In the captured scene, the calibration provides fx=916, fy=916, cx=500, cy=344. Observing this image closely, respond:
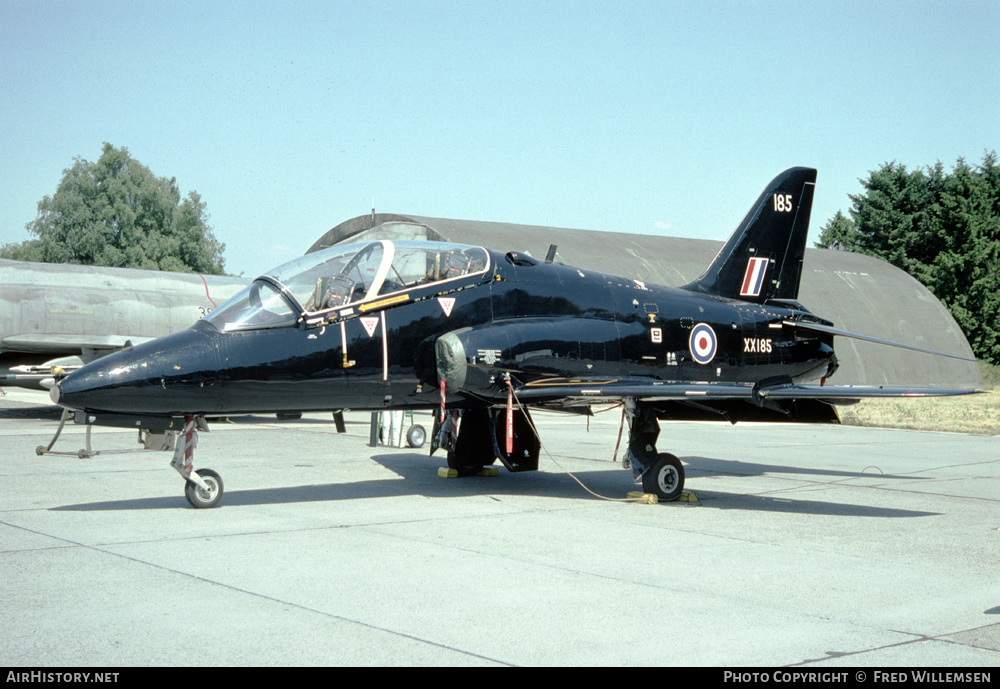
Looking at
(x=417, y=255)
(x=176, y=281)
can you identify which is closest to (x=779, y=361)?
(x=417, y=255)

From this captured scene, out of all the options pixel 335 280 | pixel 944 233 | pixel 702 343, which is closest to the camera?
pixel 335 280

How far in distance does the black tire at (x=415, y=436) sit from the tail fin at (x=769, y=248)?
639 cm

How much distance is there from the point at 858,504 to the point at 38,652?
30.9ft

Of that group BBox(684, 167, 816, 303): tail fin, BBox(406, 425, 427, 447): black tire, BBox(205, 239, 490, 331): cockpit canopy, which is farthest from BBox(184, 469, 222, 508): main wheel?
BBox(406, 425, 427, 447): black tire

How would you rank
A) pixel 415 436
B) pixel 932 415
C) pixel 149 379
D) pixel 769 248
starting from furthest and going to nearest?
pixel 932 415 → pixel 415 436 → pixel 769 248 → pixel 149 379

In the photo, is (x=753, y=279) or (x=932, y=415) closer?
(x=753, y=279)

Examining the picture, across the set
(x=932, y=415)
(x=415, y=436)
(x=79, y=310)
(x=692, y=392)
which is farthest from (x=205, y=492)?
(x=932, y=415)

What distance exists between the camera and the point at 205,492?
32.3 ft

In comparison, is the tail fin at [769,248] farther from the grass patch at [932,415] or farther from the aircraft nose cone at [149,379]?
the aircraft nose cone at [149,379]

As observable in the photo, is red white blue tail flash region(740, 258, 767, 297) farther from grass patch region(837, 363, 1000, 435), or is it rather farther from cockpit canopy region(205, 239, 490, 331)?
grass patch region(837, 363, 1000, 435)

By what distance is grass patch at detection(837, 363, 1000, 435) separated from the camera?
2545 cm

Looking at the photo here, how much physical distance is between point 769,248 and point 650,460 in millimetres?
5378

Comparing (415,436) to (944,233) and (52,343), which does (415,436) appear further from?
(944,233)

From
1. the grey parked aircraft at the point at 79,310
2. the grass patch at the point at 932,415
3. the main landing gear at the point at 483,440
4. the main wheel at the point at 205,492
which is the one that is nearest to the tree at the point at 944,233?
the grass patch at the point at 932,415
